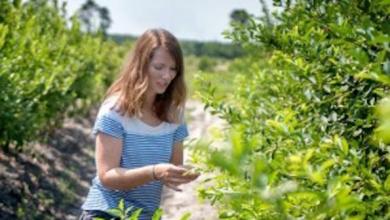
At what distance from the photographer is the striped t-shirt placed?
3043mm

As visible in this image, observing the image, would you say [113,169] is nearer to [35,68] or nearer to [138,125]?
[138,125]

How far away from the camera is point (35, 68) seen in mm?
9273

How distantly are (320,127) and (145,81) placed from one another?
33.5 inches

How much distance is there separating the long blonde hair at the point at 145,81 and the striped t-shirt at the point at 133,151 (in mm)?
47

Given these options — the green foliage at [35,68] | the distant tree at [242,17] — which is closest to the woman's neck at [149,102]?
the distant tree at [242,17]

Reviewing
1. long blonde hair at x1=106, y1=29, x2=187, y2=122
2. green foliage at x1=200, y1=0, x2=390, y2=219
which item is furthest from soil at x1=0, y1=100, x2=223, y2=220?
green foliage at x1=200, y1=0, x2=390, y2=219

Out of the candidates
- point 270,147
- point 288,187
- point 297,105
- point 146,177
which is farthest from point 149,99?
point 288,187

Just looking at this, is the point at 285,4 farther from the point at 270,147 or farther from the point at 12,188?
the point at 12,188

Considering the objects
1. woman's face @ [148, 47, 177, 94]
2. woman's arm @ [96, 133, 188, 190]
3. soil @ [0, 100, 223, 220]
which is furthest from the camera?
soil @ [0, 100, 223, 220]

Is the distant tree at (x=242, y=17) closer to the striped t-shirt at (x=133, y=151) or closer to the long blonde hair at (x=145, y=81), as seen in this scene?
the long blonde hair at (x=145, y=81)

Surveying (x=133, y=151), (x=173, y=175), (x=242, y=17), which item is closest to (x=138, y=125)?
(x=133, y=151)

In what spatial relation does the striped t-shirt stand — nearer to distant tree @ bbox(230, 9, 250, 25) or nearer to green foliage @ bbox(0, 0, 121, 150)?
distant tree @ bbox(230, 9, 250, 25)

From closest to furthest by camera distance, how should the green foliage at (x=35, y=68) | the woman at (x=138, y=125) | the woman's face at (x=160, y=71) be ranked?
the woman at (x=138, y=125)
the woman's face at (x=160, y=71)
the green foliage at (x=35, y=68)

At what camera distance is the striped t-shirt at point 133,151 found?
304 cm
